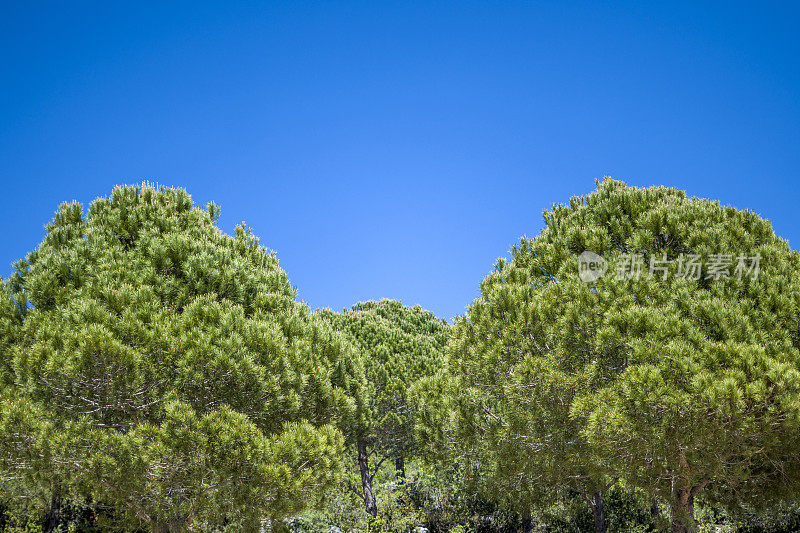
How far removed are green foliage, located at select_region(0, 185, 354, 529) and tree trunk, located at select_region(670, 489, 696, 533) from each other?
23.0 feet

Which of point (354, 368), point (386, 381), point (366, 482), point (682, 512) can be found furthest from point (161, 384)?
point (366, 482)

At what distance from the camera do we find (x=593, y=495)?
14211mm

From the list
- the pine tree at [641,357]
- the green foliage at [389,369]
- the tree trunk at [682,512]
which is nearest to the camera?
the pine tree at [641,357]

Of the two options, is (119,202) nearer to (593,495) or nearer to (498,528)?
(593,495)

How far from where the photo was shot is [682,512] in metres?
10.4

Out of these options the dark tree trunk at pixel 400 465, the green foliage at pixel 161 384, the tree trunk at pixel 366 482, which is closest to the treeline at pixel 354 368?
the green foliage at pixel 161 384

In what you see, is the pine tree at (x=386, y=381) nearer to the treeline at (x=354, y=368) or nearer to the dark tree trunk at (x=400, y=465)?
the dark tree trunk at (x=400, y=465)

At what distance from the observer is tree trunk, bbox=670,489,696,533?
1030 centimetres

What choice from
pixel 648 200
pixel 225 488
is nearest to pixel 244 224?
pixel 225 488

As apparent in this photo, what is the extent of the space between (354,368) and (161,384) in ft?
17.5

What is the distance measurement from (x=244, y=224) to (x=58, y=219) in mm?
4195

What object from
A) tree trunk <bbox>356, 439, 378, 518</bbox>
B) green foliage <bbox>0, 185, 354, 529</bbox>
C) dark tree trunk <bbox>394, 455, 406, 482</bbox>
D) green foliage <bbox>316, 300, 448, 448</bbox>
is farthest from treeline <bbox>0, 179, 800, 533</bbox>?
dark tree trunk <bbox>394, 455, 406, 482</bbox>

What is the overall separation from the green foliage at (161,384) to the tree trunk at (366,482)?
30.6ft

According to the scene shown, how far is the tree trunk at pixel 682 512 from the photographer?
10.3 m
